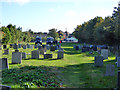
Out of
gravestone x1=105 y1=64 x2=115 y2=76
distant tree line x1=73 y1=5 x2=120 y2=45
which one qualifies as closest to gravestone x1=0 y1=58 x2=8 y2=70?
gravestone x1=105 y1=64 x2=115 y2=76

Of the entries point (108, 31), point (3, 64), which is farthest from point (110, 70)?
point (108, 31)

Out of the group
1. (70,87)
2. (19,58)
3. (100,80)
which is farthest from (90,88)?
(19,58)

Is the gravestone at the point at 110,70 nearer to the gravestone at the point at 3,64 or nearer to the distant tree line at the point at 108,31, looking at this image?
the gravestone at the point at 3,64

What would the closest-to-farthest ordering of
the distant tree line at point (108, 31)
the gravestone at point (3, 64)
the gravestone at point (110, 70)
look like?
the gravestone at point (110, 70) < the gravestone at point (3, 64) < the distant tree line at point (108, 31)

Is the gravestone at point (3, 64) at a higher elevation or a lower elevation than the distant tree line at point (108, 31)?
lower

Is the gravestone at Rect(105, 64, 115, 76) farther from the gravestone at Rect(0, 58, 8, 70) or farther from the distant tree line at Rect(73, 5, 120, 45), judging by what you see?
the distant tree line at Rect(73, 5, 120, 45)

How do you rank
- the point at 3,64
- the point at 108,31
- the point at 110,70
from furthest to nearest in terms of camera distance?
1. the point at 108,31
2. the point at 3,64
3. the point at 110,70

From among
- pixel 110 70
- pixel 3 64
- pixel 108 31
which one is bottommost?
pixel 110 70

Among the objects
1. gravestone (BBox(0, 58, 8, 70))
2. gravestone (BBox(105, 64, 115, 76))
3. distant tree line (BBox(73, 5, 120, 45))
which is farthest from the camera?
distant tree line (BBox(73, 5, 120, 45))

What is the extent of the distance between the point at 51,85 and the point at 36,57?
38.6 feet

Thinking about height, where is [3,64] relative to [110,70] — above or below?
above

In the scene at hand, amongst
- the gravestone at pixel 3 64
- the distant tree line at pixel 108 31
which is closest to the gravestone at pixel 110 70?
the gravestone at pixel 3 64

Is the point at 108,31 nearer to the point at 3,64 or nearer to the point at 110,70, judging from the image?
the point at 110,70

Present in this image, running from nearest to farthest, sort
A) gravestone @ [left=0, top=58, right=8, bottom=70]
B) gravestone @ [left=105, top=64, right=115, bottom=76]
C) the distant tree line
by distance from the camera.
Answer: gravestone @ [left=105, top=64, right=115, bottom=76], gravestone @ [left=0, top=58, right=8, bottom=70], the distant tree line
